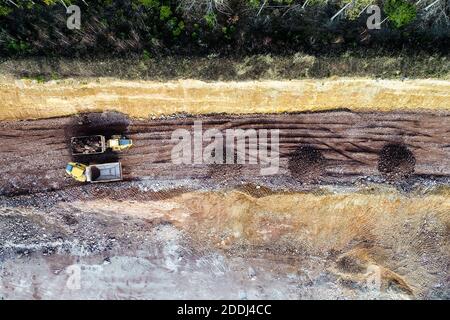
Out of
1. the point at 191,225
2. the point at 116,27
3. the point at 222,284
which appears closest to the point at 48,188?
the point at 191,225

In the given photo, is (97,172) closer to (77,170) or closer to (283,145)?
(77,170)

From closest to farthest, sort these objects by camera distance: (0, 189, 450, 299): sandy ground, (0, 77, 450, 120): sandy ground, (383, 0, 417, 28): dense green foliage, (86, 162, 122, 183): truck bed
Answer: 1. (383, 0, 417, 28): dense green foliage
2. (0, 77, 450, 120): sandy ground
3. (86, 162, 122, 183): truck bed
4. (0, 189, 450, 299): sandy ground

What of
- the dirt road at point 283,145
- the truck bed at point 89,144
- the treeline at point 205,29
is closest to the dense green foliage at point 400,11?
the treeline at point 205,29

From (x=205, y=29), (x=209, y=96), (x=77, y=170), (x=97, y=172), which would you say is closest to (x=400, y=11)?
(x=205, y=29)

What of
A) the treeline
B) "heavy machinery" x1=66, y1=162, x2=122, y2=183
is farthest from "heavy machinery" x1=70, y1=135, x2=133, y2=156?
the treeline

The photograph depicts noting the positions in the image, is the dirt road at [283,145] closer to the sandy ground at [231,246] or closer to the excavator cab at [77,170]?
the excavator cab at [77,170]

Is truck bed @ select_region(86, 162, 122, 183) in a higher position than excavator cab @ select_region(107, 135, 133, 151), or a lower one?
lower

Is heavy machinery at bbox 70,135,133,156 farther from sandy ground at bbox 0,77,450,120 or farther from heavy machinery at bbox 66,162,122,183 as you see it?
sandy ground at bbox 0,77,450,120

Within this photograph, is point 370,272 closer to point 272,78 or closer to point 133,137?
point 272,78
